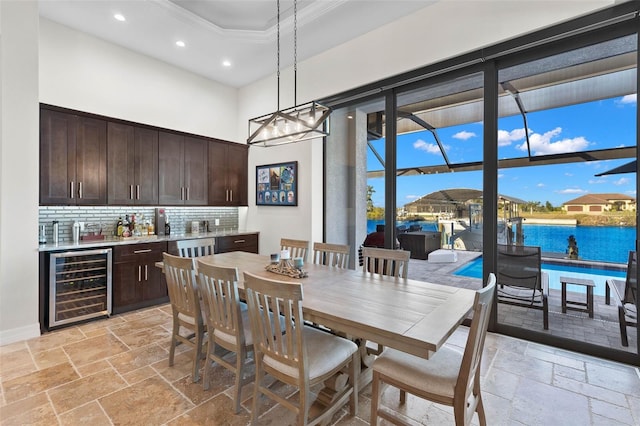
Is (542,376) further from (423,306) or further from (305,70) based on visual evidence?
(305,70)

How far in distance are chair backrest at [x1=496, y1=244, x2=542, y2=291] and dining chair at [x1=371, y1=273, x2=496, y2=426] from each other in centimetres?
187

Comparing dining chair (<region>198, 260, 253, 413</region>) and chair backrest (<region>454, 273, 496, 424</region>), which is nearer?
chair backrest (<region>454, 273, 496, 424</region>)

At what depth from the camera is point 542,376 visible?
2.43m

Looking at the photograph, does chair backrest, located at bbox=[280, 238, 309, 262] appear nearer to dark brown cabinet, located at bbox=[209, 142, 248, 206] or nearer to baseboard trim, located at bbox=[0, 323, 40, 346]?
dark brown cabinet, located at bbox=[209, 142, 248, 206]

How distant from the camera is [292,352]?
1.67 metres

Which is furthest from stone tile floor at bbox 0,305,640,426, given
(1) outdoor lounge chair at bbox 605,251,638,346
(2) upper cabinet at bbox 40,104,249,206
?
(2) upper cabinet at bbox 40,104,249,206

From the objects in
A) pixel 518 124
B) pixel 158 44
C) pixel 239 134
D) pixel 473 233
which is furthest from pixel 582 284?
pixel 158 44

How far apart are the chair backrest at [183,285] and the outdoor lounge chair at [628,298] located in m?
3.76

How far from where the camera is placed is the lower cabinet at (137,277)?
380 cm

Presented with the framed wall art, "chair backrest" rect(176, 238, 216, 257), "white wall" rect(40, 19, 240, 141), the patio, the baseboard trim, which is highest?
"white wall" rect(40, 19, 240, 141)

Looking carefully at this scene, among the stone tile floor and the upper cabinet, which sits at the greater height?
the upper cabinet

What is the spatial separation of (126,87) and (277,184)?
2651mm

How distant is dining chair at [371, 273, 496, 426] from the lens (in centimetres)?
145

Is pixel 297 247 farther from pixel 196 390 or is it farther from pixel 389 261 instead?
pixel 196 390
